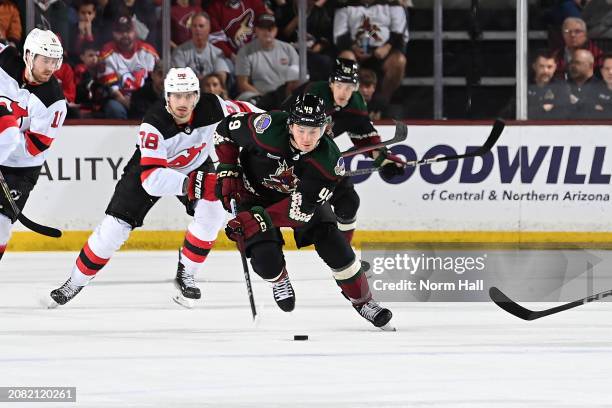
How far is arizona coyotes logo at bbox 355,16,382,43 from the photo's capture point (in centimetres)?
869

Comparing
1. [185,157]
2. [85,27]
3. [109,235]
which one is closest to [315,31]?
[85,27]

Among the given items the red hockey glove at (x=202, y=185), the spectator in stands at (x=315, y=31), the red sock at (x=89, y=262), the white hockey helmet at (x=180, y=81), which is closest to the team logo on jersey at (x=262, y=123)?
the red hockey glove at (x=202, y=185)

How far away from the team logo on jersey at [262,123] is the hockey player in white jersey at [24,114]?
50.0 inches

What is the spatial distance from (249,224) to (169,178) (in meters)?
0.68

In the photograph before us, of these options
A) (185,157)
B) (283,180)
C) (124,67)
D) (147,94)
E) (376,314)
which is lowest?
(147,94)

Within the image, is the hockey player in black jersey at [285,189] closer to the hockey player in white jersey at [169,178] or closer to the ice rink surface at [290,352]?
the ice rink surface at [290,352]

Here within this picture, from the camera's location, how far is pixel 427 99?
8656mm

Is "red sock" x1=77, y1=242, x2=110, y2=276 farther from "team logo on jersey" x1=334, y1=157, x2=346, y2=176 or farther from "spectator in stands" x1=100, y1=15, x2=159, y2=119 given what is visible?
"spectator in stands" x1=100, y1=15, x2=159, y2=119

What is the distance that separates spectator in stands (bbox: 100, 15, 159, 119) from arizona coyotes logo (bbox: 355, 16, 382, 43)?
3.94ft

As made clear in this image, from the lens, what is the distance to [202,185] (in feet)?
18.1

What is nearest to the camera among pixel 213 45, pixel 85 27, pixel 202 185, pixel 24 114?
pixel 202 185

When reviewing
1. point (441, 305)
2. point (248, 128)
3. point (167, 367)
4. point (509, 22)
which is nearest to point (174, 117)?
point (248, 128)

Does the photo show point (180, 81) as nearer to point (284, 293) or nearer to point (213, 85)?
point (284, 293)

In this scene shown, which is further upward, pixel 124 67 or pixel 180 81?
pixel 180 81
